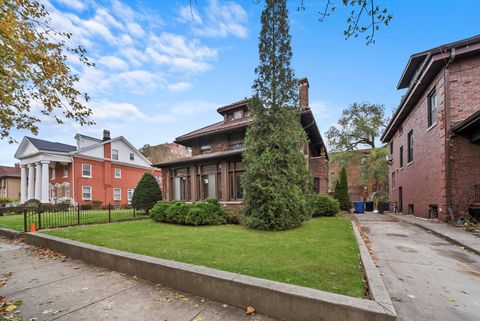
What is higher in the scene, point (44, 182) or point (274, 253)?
point (44, 182)

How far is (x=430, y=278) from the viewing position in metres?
4.18

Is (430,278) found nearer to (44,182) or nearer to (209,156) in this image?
(209,156)

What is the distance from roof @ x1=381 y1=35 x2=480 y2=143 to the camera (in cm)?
949

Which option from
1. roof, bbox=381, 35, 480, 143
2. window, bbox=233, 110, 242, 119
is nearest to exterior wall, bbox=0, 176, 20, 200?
window, bbox=233, 110, 242, 119

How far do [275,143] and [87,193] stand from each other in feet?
80.4

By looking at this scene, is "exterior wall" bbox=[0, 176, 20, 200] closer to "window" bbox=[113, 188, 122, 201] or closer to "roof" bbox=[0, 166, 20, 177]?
"roof" bbox=[0, 166, 20, 177]

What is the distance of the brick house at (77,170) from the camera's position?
23906mm

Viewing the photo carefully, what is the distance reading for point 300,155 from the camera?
363 inches

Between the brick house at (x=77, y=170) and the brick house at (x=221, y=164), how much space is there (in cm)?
1394

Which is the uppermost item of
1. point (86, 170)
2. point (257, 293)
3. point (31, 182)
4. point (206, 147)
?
point (206, 147)

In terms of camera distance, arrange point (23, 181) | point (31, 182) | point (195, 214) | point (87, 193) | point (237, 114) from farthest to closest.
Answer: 1. point (23, 181)
2. point (31, 182)
3. point (87, 193)
4. point (237, 114)
5. point (195, 214)

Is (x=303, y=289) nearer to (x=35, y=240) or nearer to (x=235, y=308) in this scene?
(x=235, y=308)

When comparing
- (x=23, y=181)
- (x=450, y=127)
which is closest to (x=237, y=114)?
(x=450, y=127)

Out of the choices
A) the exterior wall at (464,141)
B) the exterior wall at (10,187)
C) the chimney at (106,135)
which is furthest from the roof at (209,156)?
the exterior wall at (10,187)
